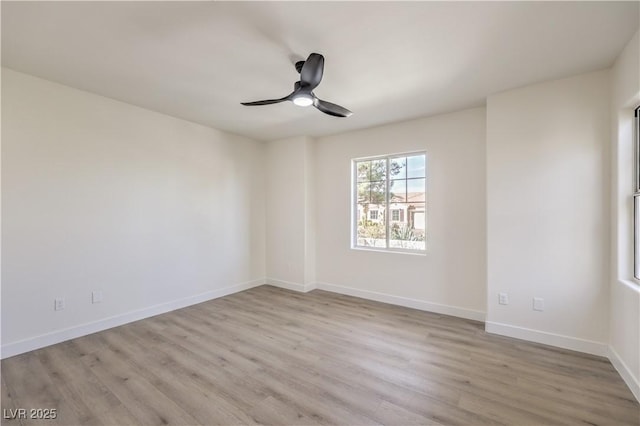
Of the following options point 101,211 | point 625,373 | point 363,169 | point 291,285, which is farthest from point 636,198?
point 101,211

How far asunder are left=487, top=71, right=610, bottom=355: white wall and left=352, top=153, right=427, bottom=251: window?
99 cm

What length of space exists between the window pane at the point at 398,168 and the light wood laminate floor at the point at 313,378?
2.07 m

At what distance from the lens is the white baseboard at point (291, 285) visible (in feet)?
15.6

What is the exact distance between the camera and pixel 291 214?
16.1ft

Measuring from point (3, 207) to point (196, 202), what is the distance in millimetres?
1943

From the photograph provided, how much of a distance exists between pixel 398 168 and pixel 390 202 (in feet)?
1.72

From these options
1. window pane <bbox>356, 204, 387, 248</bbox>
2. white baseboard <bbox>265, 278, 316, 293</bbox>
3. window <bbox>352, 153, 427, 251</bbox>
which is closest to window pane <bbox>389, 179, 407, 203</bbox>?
window <bbox>352, 153, 427, 251</bbox>

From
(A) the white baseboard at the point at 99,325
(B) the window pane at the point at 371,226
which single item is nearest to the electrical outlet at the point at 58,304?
(A) the white baseboard at the point at 99,325

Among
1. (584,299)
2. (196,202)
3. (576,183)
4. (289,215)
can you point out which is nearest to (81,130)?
(196,202)

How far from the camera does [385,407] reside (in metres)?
1.93

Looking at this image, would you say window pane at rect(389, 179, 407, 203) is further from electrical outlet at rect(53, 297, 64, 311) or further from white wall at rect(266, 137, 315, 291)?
electrical outlet at rect(53, 297, 64, 311)

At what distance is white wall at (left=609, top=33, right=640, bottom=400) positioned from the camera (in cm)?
212

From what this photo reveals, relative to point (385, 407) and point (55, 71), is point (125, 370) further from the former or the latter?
point (55, 71)

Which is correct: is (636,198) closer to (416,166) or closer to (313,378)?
(416,166)
